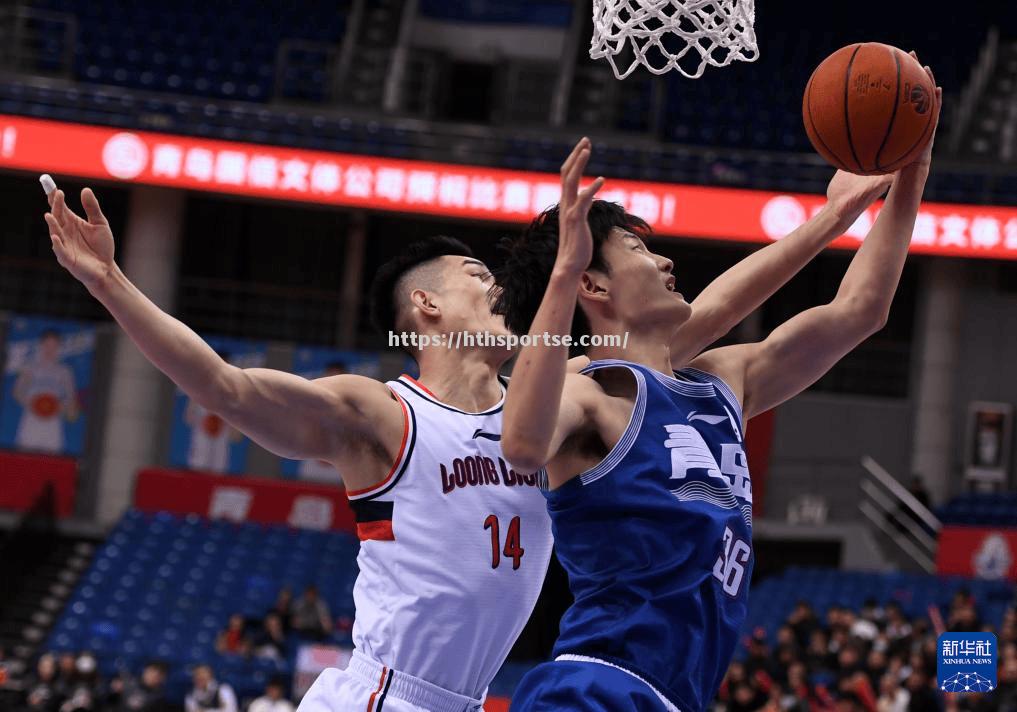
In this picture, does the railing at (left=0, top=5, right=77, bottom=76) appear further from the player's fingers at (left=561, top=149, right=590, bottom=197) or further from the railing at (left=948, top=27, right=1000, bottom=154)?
the player's fingers at (left=561, top=149, right=590, bottom=197)

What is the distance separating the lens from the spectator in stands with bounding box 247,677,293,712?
36.0ft

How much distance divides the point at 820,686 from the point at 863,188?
286 inches

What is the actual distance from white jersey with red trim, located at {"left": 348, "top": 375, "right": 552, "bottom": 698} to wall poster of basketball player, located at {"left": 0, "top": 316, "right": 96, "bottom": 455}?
14476 mm

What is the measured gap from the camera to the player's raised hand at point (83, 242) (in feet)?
10.6

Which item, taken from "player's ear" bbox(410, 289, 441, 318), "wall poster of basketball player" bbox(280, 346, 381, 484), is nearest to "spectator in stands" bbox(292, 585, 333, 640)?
"wall poster of basketball player" bbox(280, 346, 381, 484)

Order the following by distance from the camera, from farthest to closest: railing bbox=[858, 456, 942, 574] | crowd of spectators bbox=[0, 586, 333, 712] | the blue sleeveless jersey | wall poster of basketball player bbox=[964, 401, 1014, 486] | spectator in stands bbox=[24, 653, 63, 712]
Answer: wall poster of basketball player bbox=[964, 401, 1014, 486] → railing bbox=[858, 456, 942, 574] → crowd of spectators bbox=[0, 586, 333, 712] → spectator in stands bbox=[24, 653, 63, 712] → the blue sleeveless jersey

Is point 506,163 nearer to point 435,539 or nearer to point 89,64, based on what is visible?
point 89,64

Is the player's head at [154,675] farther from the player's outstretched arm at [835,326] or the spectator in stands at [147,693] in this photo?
the player's outstretched arm at [835,326]

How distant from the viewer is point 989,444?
17688 mm

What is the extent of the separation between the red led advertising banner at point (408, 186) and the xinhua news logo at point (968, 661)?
1184 centimetres

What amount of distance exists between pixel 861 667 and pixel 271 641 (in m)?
5.43

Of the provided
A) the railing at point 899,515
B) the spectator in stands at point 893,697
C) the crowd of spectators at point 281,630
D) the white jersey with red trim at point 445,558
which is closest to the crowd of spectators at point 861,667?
the spectator in stands at point 893,697

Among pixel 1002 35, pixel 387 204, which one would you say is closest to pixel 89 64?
pixel 387 204

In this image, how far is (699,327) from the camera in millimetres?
3639
